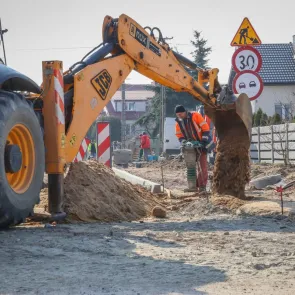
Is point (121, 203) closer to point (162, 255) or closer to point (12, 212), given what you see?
point (12, 212)

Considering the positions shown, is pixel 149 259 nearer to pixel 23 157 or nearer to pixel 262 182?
pixel 23 157

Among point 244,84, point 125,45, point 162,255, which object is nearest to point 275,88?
point 244,84

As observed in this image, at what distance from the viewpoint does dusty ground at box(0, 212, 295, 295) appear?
4.39 meters

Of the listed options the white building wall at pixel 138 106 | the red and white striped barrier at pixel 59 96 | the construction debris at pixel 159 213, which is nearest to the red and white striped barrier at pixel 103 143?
the construction debris at pixel 159 213

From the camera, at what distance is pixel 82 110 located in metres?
8.08

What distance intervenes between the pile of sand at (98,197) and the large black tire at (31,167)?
→ 3.24 feet

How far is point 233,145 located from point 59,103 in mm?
4376

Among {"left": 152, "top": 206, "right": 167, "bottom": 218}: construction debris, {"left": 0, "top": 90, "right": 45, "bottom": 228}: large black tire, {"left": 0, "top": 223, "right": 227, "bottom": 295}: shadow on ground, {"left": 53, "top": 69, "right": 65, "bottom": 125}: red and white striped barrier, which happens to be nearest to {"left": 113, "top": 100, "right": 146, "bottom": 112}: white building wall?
{"left": 152, "top": 206, "right": 167, "bottom": 218}: construction debris

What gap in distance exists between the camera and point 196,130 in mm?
12859

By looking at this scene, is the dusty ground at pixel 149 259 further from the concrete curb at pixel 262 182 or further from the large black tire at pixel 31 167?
the concrete curb at pixel 262 182

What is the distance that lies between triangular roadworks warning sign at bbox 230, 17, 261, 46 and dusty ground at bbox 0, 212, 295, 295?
6.00 metres

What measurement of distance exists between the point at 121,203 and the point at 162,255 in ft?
11.1

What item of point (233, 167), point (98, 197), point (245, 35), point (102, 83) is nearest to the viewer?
point (102, 83)

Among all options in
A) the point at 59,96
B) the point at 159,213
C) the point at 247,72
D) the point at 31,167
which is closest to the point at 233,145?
the point at 247,72
